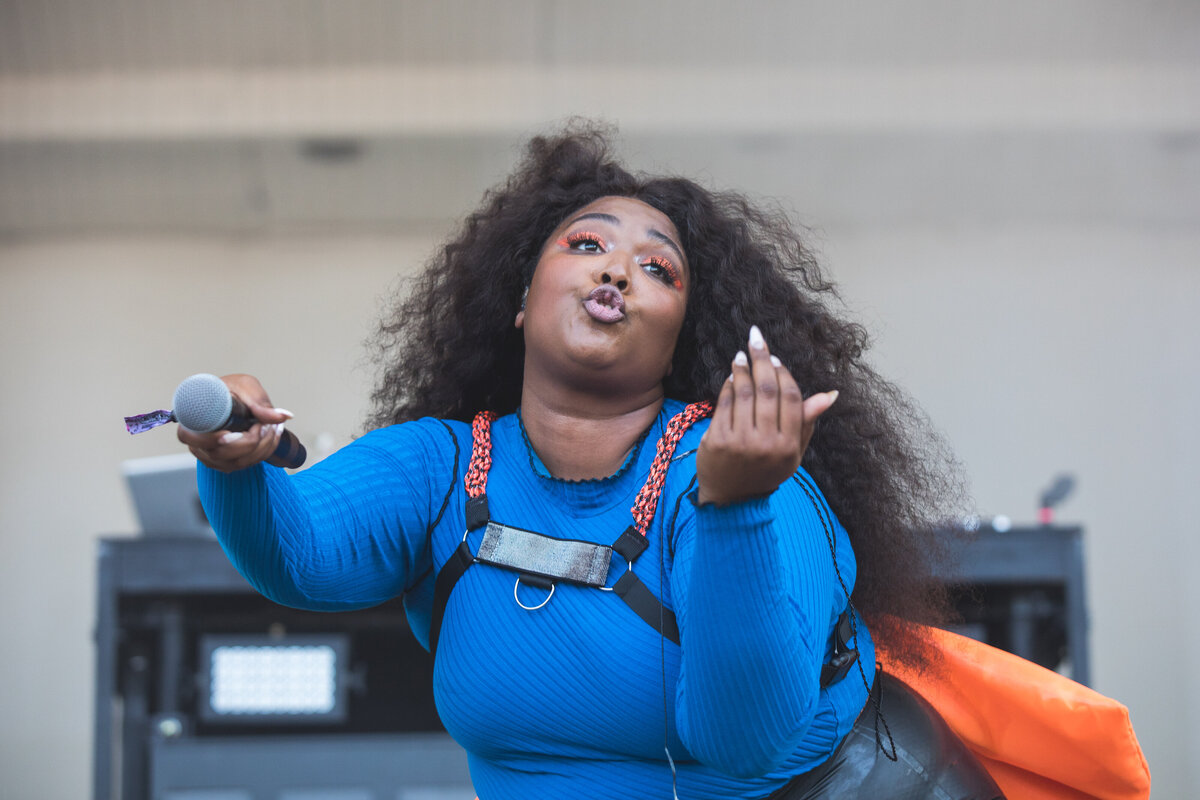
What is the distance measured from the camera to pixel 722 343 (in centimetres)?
144

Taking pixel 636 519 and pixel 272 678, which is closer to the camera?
pixel 636 519

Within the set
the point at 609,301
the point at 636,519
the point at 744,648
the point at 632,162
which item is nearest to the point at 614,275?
the point at 609,301

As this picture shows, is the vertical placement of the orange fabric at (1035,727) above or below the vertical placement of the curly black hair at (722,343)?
below

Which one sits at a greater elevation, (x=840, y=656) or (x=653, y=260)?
(x=653, y=260)

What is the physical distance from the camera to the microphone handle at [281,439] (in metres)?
0.97

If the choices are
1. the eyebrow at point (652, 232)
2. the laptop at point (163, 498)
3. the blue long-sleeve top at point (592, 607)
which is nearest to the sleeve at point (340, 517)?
the blue long-sleeve top at point (592, 607)

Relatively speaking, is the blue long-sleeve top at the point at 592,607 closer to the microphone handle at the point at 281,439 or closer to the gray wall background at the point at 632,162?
the microphone handle at the point at 281,439

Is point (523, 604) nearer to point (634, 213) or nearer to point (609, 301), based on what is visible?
point (609, 301)

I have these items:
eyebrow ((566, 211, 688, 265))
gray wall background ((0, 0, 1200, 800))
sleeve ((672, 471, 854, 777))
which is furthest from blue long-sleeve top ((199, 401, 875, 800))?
gray wall background ((0, 0, 1200, 800))

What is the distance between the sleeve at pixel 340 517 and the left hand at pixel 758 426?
1.48 feet

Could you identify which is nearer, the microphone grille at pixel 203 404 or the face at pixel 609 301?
the microphone grille at pixel 203 404

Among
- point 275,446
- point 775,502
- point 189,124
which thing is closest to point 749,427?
point 775,502

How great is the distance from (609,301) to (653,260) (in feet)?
0.39

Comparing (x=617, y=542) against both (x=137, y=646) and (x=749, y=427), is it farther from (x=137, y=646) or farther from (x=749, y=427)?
(x=137, y=646)
